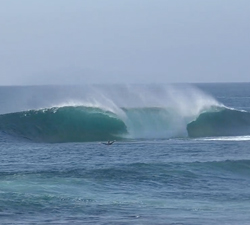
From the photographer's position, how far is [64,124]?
46.9 metres

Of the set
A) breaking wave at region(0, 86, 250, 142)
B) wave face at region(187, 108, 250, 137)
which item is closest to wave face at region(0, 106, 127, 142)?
breaking wave at region(0, 86, 250, 142)

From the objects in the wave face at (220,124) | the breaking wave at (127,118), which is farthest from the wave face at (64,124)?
the wave face at (220,124)

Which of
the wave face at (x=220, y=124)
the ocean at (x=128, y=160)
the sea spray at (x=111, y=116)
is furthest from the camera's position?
the wave face at (x=220, y=124)

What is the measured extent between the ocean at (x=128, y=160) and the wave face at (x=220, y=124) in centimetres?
6

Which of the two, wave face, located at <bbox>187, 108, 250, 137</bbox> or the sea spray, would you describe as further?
wave face, located at <bbox>187, 108, 250, 137</bbox>

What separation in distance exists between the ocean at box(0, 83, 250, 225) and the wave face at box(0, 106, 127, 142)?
6 centimetres

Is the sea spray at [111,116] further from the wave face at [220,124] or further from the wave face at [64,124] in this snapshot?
the wave face at [220,124]

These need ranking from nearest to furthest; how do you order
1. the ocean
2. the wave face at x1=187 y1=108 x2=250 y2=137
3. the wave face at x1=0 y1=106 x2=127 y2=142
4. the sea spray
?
the ocean, the wave face at x1=0 y1=106 x2=127 y2=142, the sea spray, the wave face at x1=187 y1=108 x2=250 y2=137

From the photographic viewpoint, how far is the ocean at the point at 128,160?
23.7 metres

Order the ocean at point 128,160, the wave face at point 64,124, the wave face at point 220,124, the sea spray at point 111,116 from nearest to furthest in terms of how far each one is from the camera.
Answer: the ocean at point 128,160 < the wave face at point 64,124 < the sea spray at point 111,116 < the wave face at point 220,124

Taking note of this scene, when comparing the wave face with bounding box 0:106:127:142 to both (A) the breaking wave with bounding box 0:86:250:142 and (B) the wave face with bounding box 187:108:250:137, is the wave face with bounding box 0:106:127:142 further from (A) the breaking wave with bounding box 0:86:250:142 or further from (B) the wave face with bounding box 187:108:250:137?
(B) the wave face with bounding box 187:108:250:137

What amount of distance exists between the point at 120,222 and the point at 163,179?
829cm

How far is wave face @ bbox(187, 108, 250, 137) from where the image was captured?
1930 inches

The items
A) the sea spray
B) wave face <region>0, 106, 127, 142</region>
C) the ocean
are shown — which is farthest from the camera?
the sea spray
